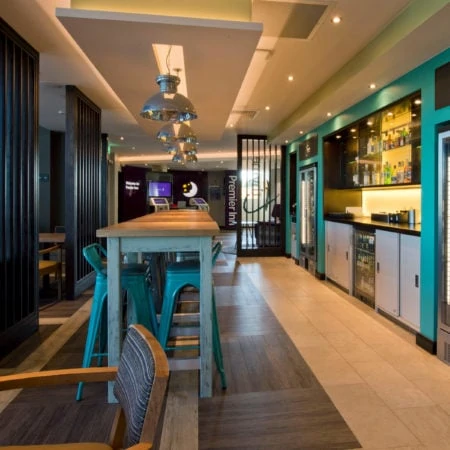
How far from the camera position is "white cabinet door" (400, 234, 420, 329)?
3.53 meters

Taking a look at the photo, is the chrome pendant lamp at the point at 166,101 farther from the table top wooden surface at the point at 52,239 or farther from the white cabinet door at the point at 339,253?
the white cabinet door at the point at 339,253

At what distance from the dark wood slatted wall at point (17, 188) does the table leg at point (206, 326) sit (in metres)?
1.91

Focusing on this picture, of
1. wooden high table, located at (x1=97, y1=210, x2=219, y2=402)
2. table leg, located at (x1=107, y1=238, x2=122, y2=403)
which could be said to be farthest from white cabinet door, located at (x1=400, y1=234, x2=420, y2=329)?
table leg, located at (x1=107, y1=238, x2=122, y2=403)

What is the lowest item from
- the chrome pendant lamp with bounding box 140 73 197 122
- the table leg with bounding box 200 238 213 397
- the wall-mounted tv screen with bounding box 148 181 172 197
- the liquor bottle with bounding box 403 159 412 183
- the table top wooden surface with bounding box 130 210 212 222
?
the table leg with bounding box 200 238 213 397

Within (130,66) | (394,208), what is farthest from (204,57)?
(394,208)

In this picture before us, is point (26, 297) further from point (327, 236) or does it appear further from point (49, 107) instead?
point (327, 236)

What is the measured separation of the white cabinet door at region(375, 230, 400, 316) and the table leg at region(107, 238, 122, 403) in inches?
114

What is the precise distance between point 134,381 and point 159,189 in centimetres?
1695

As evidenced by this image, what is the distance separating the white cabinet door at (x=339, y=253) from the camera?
5.21m

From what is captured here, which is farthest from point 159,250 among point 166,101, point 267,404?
point 166,101

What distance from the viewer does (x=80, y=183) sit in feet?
18.1

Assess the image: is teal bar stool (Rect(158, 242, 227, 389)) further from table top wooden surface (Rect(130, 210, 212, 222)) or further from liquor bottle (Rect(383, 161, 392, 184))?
liquor bottle (Rect(383, 161, 392, 184))

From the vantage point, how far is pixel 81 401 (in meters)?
2.46

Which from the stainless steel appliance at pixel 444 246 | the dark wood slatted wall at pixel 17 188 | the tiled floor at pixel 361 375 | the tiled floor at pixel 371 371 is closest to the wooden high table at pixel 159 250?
the tiled floor at pixel 361 375
